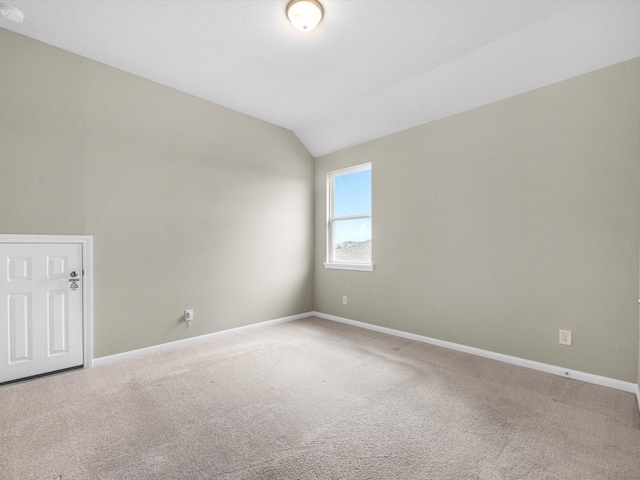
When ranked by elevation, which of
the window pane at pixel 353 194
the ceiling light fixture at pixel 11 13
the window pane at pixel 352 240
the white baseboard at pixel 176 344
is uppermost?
the ceiling light fixture at pixel 11 13

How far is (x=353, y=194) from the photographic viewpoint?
449 centimetres

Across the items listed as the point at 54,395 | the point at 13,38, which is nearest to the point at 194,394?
the point at 54,395

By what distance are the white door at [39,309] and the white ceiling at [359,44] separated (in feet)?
6.05

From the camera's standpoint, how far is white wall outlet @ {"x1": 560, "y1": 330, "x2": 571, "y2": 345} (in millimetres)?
2629

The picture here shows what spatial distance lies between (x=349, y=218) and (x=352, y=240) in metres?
0.32

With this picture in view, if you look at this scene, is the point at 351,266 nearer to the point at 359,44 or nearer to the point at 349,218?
the point at 349,218

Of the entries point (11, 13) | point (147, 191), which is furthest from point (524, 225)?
point (11, 13)

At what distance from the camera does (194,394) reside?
2.36 meters

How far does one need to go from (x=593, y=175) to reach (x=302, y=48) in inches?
103

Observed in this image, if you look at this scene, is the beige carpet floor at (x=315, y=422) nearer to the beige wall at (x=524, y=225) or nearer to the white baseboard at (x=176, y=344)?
the white baseboard at (x=176, y=344)

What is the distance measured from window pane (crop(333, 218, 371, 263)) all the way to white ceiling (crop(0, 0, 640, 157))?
1.52m

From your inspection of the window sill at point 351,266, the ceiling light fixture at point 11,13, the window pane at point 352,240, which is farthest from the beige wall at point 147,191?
the window pane at point 352,240

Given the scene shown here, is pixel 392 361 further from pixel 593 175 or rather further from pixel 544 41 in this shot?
pixel 544 41

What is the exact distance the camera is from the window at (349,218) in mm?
4293
